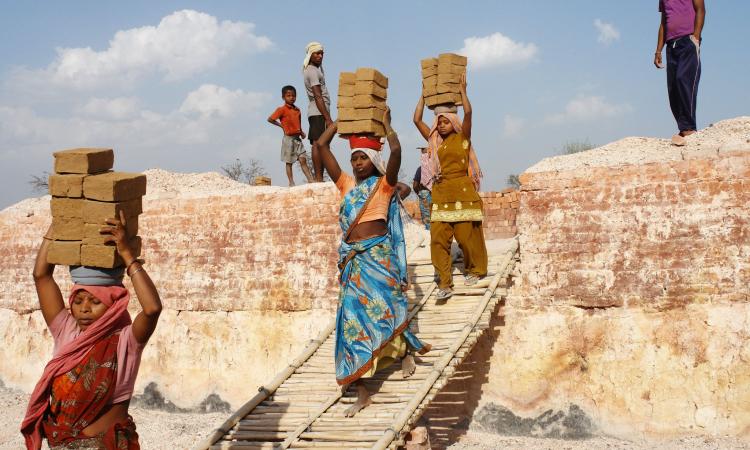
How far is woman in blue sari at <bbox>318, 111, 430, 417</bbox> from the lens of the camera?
18.3 feet

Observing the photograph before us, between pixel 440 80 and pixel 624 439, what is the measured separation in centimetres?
387

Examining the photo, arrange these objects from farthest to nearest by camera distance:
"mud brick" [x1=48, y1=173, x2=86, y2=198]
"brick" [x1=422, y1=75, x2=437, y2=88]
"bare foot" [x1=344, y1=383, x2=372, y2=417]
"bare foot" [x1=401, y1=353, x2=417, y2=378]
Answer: "brick" [x1=422, y1=75, x2=437, y2=88], "bare foot" [x1=401, y1=353, x2=417, y2=378], "bare foot" [x1=344, y1=383, x2=372, y2=417], "mud brick" [x1=48, y1=173, x2=86, y2=198]

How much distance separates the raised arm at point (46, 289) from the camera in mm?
3305

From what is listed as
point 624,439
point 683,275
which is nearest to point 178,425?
point 624,439

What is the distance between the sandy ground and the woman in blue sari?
2.24 meters

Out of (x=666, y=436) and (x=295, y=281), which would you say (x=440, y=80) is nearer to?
(x=295, y=281)

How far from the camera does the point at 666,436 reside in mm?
6785

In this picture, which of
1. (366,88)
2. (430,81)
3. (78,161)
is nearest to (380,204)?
(366,88)

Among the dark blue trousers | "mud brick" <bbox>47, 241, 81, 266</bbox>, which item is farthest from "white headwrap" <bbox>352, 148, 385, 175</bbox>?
the dark blue trousers

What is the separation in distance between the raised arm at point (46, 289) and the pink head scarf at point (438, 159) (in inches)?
174

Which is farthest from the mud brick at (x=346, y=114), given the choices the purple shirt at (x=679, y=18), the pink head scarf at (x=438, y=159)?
the purple shirt at (x=679, y=18)

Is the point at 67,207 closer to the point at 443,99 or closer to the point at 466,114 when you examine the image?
the point at 466,114

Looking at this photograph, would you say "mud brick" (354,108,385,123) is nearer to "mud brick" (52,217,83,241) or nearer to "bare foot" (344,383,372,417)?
"bare foot" (344,383,372,417)

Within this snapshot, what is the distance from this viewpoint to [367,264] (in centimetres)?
561
